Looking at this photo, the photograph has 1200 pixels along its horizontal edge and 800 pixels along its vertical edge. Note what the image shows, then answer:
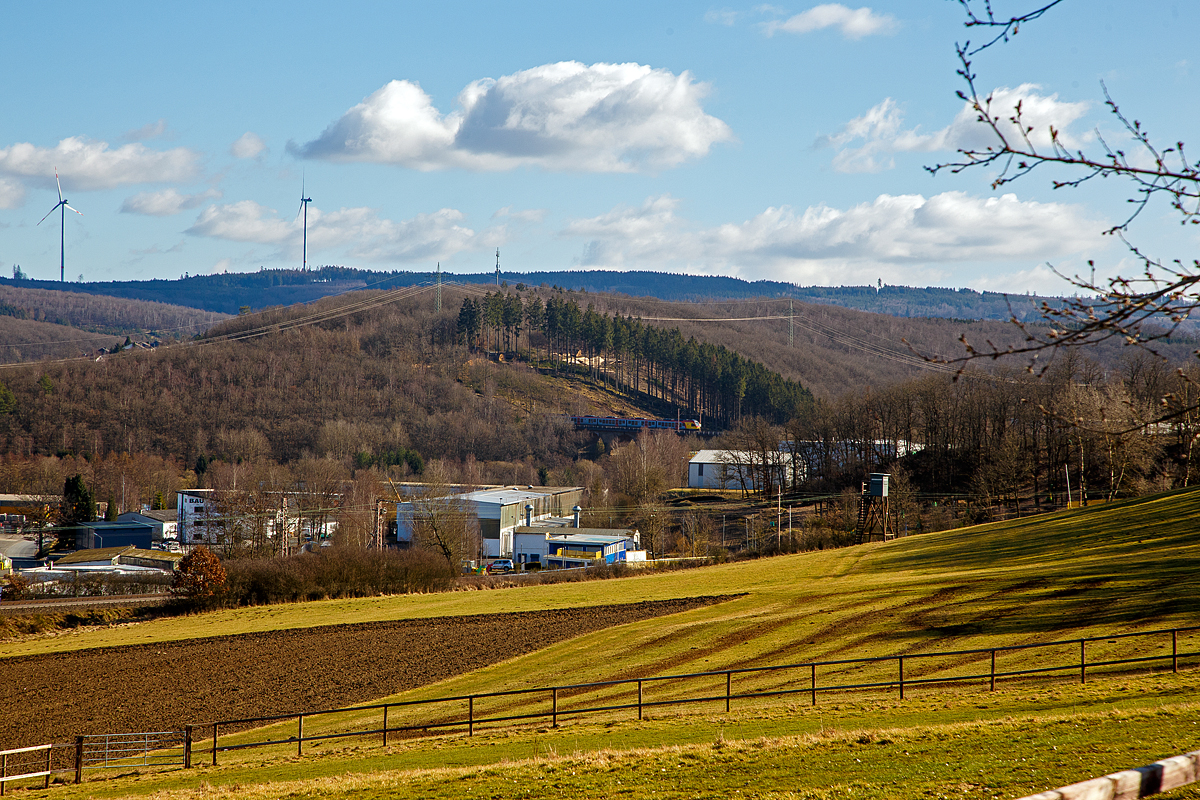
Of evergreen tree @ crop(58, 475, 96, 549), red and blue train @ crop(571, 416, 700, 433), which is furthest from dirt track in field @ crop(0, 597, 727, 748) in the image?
red and blue train @ crop(571, 416, 700, 433)

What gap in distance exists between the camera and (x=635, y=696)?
2445 cm

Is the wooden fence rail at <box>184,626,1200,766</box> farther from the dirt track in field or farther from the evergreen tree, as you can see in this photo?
the evergreen tree

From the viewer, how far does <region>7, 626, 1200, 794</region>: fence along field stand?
810 inches

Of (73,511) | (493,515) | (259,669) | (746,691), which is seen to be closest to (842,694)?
(746,691)

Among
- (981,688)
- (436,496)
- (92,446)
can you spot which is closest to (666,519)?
(436,496)

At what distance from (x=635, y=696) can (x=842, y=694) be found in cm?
582

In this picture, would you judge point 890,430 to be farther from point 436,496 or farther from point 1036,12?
point 1036,12

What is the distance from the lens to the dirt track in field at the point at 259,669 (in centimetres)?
2973

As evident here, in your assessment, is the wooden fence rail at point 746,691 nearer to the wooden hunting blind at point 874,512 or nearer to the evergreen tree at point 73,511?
the wooden hunting blind at point 874,512

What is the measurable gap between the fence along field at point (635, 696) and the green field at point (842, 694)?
38cm

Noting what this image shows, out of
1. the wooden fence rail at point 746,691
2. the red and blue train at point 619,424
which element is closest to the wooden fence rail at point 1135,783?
the wooden fence rail at point 746,691

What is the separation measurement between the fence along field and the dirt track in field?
9.41 ft

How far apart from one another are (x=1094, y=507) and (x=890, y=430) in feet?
167

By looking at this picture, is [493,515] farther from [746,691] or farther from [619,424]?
[746,691]
